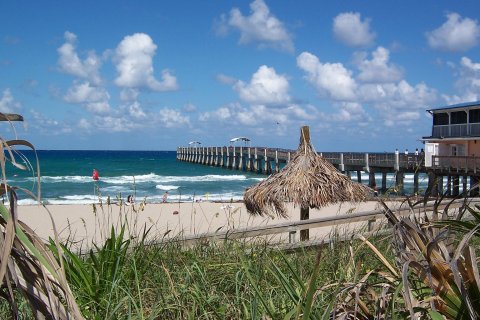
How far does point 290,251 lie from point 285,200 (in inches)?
152

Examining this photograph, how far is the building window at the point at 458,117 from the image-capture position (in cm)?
3672

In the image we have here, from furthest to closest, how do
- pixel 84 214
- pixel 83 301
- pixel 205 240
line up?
pixel 84 214, pixel 205 240, pixel 83 301

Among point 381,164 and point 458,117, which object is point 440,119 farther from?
point 381,164

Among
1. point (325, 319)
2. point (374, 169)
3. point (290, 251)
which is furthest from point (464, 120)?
point (325, 319)

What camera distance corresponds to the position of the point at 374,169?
133 feet

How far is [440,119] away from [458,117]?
205 cm

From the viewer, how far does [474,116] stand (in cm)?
3572

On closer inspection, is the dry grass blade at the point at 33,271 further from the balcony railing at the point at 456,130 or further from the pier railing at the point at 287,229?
the balcony railing at the point at 456,130

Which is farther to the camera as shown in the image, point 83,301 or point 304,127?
point 304,127

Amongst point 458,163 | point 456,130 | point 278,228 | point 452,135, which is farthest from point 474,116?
point 278,228

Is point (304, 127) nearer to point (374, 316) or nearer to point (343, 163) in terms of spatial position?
point (374, 316)

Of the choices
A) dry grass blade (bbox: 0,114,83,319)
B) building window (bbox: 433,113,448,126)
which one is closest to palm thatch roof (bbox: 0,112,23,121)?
dry grass blade (bbox: 0,114,83,319)

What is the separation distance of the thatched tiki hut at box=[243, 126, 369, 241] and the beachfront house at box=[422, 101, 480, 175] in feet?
82.7

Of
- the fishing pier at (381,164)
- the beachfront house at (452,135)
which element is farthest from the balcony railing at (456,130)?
the fishing pier at (381,164)
